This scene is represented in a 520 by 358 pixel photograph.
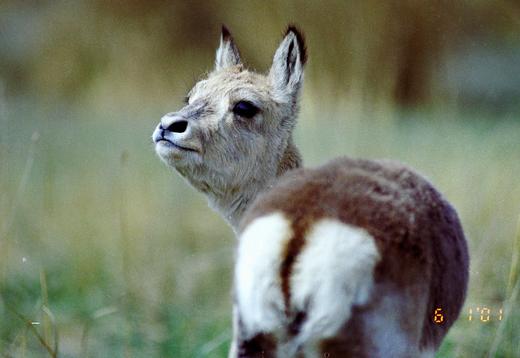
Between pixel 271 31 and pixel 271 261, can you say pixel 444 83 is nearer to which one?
pixel 271 31

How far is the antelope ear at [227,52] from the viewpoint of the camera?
1897 millimetres

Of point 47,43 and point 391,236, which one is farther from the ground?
point 47,43

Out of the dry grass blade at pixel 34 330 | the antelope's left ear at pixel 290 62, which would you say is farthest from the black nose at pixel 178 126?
the dry grass blade at pixel 34 330

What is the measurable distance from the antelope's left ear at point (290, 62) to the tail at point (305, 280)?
0.66 meters

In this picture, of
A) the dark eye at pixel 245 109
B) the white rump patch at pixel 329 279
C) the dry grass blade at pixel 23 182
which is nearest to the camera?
the white rump patch at pixel 329 279

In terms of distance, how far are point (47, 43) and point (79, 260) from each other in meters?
0.53

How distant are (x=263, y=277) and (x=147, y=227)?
3.31ft

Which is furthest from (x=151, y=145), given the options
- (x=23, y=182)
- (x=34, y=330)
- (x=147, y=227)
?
(x=34, y=330)

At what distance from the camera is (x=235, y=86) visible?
1792mm

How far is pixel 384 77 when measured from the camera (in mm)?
1961

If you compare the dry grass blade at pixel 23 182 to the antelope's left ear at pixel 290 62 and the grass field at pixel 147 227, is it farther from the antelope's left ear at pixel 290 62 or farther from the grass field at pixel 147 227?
the antelope's left ear at pixel 290 62

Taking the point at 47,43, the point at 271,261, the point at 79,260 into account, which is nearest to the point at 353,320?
the point at 271,261

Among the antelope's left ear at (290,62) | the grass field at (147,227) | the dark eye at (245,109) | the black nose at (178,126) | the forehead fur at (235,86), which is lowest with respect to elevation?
the grass field at (147,227)

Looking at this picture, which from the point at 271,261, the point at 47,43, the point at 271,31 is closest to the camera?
the point at 271,261
